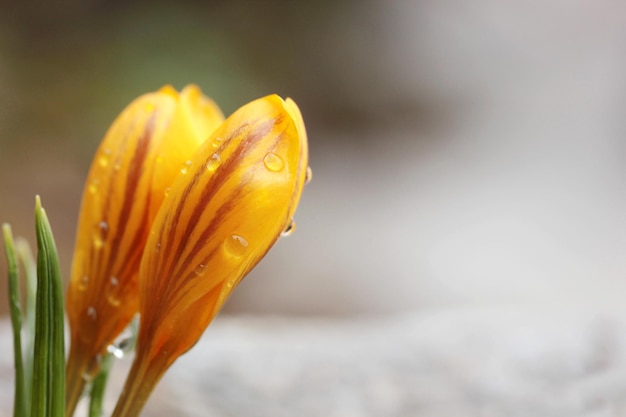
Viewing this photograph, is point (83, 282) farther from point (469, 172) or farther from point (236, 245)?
point (469, 172)

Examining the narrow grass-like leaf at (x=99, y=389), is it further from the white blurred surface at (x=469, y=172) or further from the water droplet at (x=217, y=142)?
the white blurred surface at (x=469, y=172)

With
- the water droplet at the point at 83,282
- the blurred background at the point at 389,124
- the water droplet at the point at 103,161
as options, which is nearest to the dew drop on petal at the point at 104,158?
the water droplet at the point at 103,161

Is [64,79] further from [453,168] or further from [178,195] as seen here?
[178,195]

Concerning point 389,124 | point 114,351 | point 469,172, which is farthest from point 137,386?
point 389,124

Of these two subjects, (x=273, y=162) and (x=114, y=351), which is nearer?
(x=273, y=162)

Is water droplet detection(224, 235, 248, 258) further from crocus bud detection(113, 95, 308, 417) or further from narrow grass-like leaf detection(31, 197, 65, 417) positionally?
narrow grass-like leaf detection(31, 197, 65, 417)

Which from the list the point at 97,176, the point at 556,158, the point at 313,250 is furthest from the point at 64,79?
the point at 97,176

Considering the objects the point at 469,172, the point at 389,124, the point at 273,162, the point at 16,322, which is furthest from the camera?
the point at 389,124
